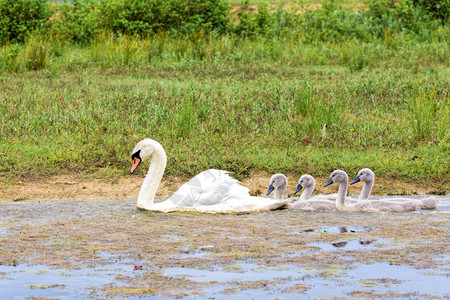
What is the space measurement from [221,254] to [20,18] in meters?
17.7

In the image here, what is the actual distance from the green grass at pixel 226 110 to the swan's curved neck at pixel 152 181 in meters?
1.67

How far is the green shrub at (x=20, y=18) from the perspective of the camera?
74.1 feet

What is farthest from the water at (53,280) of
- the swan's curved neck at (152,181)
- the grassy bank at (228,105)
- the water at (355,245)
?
the grassy bank at (228,105)

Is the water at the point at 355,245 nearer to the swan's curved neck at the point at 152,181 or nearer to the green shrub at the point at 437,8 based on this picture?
the swan's curved neck at the point at 152,181

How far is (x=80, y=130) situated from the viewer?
41.4 ft

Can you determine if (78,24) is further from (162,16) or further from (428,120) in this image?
(428,120)

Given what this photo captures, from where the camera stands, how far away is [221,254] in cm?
689

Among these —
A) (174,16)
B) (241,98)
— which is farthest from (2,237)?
(174,16)

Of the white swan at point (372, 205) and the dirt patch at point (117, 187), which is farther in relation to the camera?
the dirt patch at point (117, 187)

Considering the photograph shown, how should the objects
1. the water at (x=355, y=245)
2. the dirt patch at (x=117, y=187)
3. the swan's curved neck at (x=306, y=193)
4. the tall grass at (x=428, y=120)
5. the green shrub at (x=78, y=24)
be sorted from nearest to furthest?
the water at (x=355, y=245)
the swan's curved neck at (x=306, y=193)
the dirt patch at (x=117, y=187)
the tall grass at (x=428, y=120)
the green shrub at (x=78, y=24)

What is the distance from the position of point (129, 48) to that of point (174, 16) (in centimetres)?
502

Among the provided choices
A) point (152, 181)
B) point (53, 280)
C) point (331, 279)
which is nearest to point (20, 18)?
point (152, 181)

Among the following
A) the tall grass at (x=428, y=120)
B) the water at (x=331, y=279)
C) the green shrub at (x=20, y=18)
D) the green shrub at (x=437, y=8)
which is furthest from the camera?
the green shrub at (x=437, y=8)

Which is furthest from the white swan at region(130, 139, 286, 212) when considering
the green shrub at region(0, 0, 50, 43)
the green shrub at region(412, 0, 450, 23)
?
the green shrub at region(412, 0, 450, 23)
